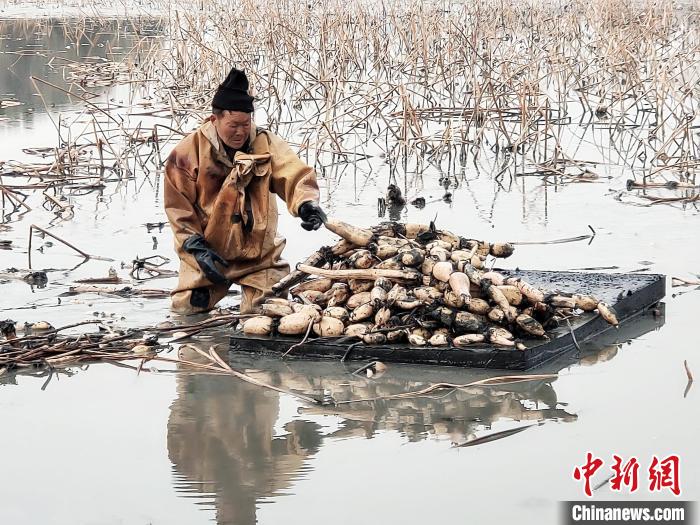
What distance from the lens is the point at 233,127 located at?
19.3 feet

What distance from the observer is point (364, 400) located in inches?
186

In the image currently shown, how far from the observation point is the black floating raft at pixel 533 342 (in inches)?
196

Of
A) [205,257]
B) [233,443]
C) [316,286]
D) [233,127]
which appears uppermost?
[233,127]

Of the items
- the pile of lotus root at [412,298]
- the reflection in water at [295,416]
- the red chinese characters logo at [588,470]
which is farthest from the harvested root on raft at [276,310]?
the red chinese characters logo at [588,470]

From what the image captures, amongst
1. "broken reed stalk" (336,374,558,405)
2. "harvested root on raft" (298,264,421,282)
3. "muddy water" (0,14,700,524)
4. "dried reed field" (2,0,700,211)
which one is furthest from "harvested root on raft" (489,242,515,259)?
"dried reed field" (2,0,700,211)

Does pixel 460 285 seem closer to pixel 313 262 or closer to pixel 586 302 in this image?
pixel 586 302

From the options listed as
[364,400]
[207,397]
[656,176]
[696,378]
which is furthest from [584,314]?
[656,176]

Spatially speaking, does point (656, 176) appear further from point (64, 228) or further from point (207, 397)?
point (207, 397)

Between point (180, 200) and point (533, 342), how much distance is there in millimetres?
1951

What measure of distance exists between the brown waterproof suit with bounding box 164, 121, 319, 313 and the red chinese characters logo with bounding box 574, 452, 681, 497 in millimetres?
2341

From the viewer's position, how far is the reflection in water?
3984 mm

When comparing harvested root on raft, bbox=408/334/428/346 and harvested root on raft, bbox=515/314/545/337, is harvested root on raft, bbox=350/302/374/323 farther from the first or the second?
harvested root on raft, bbox=515/314/545/337

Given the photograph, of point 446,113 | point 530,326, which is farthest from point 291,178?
point 446,113

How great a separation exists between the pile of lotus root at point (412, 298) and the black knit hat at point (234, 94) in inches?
28.9
